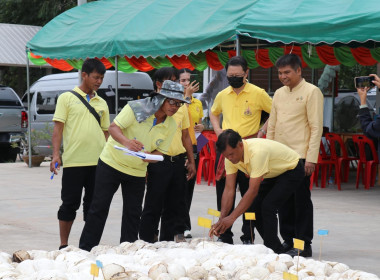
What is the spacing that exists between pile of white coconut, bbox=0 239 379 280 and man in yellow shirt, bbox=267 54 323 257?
0.97m

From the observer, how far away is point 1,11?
37219 mm

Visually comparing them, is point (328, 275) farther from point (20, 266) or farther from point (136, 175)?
point (20, 266)

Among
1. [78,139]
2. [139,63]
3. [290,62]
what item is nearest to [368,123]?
[290,62]

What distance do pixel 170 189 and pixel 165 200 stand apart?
160 millimetres

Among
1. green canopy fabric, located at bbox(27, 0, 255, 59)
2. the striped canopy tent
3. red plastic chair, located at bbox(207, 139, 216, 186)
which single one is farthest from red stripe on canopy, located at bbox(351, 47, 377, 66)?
red plastic chair, located at bbox(207, 139, 216, 186)

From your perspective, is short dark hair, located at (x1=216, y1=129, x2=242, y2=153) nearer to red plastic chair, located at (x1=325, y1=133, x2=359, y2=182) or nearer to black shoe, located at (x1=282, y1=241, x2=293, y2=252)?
black shoe, located at (x1=282, y1=241, x2=293, y2=252)

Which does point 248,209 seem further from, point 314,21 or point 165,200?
point 314,21

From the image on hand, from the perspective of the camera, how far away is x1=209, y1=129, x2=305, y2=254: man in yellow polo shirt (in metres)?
5.88

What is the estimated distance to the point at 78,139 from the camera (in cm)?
679

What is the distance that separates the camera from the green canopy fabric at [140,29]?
12367 mm

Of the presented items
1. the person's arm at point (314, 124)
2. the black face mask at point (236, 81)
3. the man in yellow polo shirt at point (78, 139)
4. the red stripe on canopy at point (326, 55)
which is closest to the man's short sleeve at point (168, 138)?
the man in yellow polo shirt at point (78, 139)

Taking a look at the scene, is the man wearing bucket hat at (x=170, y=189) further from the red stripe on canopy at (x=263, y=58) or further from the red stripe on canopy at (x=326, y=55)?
the red stripe on canopy at (x=263, y=58)

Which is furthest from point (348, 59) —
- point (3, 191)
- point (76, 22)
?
point (3, 191)

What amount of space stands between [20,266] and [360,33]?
6496mm
